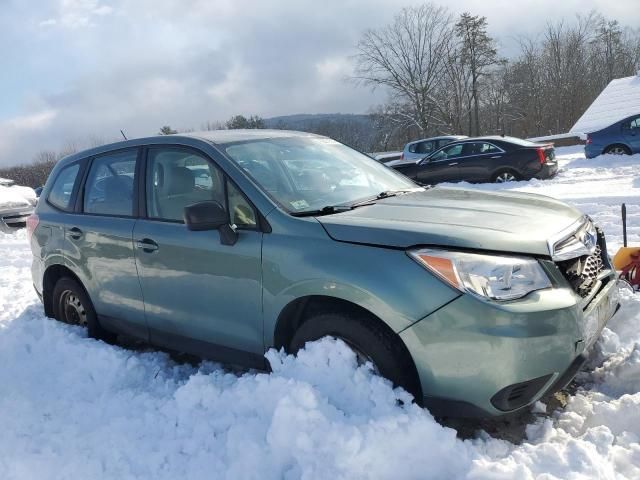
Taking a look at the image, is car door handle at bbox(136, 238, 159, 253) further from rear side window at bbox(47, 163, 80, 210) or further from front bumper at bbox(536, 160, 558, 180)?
front bumper at bbox(536, 160, 558, 180)

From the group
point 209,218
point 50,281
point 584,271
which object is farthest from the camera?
point 50,281

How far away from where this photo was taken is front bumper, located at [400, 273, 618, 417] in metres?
2.46

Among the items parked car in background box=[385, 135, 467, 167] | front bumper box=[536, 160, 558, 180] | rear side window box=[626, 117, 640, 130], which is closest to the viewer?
front bumper box=[536, 160, 558, 180]

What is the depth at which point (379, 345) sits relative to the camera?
2.70 meters

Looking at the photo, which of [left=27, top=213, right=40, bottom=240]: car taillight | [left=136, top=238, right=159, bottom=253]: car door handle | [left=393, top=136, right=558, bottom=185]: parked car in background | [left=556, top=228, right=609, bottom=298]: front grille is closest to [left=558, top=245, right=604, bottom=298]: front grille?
[left=556, top=228, right=609, bottom=298]: front grille

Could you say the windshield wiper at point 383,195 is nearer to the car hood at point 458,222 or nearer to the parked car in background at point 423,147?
the car hood at point 458,222

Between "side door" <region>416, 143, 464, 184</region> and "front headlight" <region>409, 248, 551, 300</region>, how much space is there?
42.1 ft

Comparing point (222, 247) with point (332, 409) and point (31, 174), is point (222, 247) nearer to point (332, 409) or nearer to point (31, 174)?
point (332, 409)

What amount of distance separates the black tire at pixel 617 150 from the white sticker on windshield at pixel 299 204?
16.8 metres

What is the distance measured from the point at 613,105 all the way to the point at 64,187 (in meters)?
35.5

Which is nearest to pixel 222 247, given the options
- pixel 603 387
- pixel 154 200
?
pixel 154 200

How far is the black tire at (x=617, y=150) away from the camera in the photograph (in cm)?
1702

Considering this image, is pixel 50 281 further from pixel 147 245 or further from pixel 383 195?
pixel 383 195

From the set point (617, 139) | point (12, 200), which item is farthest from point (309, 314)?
point (617, 139)
